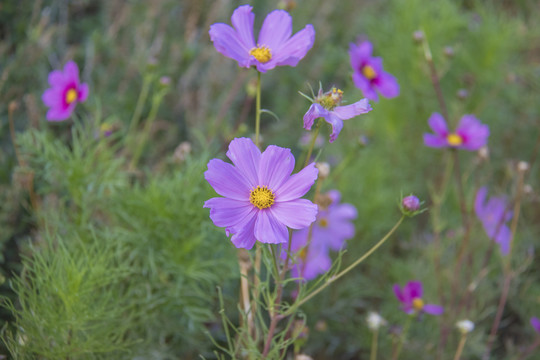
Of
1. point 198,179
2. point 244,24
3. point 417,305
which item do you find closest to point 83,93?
point 198,179

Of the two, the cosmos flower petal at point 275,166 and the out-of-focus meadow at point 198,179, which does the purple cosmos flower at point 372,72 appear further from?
the cosmos flower petal at point 275,166

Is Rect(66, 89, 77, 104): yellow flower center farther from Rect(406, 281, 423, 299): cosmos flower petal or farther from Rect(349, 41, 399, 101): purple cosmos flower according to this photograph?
Rect(406, 281, 423, 299): cosmos flower petal

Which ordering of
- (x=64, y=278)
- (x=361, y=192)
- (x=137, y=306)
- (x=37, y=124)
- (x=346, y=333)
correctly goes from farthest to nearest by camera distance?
(x=361, y=192), (x=346, y=333), (x=37, y=124), (x=137, y=306), (x=64, y=278)

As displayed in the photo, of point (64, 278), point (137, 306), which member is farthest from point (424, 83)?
point (64, 278)

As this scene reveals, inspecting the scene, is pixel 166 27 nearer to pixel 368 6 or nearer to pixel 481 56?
pixel 368 6

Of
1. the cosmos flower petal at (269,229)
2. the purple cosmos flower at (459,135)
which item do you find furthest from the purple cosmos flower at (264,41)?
the purple cosmos flower at (459,135)
